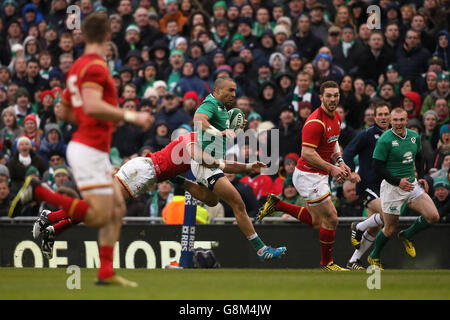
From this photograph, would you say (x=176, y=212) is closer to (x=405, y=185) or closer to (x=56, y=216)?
(x=56, y=216)

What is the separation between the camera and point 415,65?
17.8m

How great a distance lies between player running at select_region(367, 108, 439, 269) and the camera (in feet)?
42.1

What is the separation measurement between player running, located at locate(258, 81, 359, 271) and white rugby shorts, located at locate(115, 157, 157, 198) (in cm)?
225

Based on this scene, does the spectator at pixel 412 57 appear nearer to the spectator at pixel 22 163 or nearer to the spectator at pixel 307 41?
the spectator at pixel 307 41

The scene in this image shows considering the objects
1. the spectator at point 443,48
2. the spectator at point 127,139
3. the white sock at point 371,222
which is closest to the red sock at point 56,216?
the white sock at point 371,222

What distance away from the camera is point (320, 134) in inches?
489

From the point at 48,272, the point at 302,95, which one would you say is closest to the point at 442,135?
the point at 302,95

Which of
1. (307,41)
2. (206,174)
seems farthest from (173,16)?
(206,174)

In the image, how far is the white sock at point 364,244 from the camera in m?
13.5

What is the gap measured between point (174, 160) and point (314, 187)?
83.6 inches

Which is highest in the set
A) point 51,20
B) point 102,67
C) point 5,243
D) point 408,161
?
point 51,20

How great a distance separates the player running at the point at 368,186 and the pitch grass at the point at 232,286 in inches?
76.8
